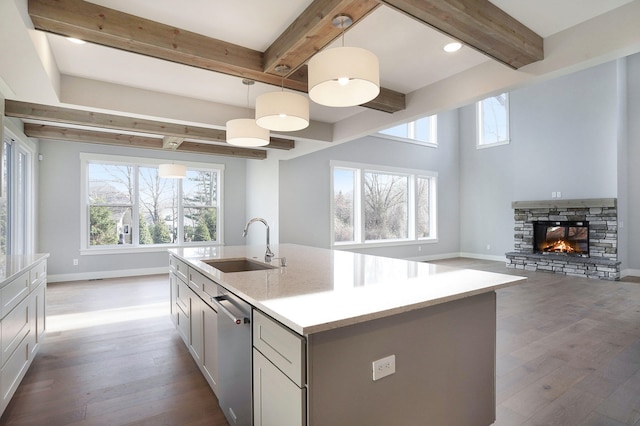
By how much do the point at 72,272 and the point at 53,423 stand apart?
5.00 m

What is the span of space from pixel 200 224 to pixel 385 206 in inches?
173

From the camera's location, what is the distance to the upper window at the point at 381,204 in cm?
752

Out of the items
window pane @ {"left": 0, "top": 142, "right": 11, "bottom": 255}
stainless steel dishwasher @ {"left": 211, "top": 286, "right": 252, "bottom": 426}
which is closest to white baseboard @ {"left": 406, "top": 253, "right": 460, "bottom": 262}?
stainless steel dishwasher @ {"left": 211, "top": 286, "right": 252, "bottom": 426}

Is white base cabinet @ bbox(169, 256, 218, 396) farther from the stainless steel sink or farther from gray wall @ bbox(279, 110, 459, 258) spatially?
gray wall @ bbox(279, 110, 459, 258)

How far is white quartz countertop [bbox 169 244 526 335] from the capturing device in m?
1.32

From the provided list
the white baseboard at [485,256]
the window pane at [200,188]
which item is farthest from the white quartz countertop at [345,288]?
the white baseboard at [485,256]

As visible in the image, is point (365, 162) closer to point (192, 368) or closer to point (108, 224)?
point (108, 224)

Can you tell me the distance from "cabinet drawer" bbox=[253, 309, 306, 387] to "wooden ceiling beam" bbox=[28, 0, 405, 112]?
187 centimetres

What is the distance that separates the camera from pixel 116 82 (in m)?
3.58

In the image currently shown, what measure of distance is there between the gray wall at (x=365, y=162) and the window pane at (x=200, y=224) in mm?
2000

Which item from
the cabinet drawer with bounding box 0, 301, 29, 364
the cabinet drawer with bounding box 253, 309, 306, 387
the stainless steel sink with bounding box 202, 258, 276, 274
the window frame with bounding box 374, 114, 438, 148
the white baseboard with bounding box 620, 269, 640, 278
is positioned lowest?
the white baseboard with bounding box 620, 269, 640, 278

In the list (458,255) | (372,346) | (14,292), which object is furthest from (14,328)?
(458,255)

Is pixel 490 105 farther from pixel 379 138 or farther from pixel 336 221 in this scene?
pixel 336 221

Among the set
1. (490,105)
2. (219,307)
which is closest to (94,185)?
(219,307)
